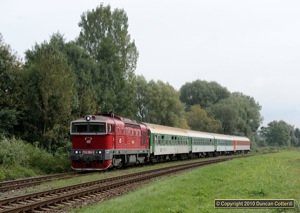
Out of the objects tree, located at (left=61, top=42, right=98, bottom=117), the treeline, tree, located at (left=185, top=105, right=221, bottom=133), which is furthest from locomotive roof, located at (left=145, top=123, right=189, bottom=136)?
tree, located at (left=185, top=105, right=221, bottom=133)

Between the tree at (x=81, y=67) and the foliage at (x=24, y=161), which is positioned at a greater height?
the tree at (x=81, y=67)

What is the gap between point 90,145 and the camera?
26.0m

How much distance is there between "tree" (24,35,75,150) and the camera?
1202 inches

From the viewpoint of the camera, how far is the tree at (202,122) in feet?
300

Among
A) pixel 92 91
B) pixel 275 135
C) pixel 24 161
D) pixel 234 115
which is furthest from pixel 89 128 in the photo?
pixel 275 135

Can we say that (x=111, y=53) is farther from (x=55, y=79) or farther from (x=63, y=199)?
(x=63, y=199)

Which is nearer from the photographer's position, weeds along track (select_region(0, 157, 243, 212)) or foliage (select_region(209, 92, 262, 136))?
A: weeds along track (select_region(0, 157, 243, 212))

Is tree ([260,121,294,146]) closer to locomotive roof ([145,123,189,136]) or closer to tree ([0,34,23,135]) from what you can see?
locomotive roof ([145,123,189,136])

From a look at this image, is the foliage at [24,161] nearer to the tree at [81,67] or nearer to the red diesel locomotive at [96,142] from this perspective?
the red diesel locomotive at [96,142]

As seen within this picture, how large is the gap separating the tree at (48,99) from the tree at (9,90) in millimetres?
825

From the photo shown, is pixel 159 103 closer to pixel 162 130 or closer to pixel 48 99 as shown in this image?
pixel 162 130

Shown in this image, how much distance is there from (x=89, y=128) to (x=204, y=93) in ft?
270

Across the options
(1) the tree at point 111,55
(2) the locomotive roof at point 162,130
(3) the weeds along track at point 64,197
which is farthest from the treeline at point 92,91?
(3) the weeds along track at point 64,197

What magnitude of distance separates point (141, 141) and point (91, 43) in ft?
90.9
